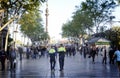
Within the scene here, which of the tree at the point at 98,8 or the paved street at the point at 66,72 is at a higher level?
the tree at the point at 98,8

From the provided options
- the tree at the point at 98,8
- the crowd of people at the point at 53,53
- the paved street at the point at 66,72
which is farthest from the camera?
the tree at the point at 98,8

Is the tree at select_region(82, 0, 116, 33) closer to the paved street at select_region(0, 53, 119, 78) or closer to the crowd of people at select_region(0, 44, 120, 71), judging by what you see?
the crowd of people at select_region(0, 44, 120, 71)

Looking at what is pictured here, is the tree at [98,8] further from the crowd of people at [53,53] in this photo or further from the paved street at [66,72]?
the paved street at [66,72]

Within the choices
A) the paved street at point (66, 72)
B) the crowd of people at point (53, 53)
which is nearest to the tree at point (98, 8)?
the crowd of people at point (53, 53)

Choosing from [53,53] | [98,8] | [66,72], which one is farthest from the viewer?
[98,8]

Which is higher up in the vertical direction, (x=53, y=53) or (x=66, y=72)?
(x=53, y=53)

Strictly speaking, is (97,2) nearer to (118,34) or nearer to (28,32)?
(118,34)

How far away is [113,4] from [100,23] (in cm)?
543

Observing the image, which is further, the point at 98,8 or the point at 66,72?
the point at 98,8

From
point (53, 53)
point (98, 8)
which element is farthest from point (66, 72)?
point (98, 8)

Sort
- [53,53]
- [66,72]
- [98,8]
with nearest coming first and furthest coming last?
[66,72], [53,53], [98,8]

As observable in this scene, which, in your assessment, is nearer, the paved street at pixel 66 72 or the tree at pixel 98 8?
the paved street at pixel 66 72

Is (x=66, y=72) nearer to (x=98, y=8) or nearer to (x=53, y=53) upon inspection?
(x=53, y=53)

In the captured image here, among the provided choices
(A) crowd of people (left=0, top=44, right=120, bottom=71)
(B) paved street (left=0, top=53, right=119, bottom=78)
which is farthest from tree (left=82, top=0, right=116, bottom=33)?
(B) paved street (left=0, top=53, right=119, bottom=78)
